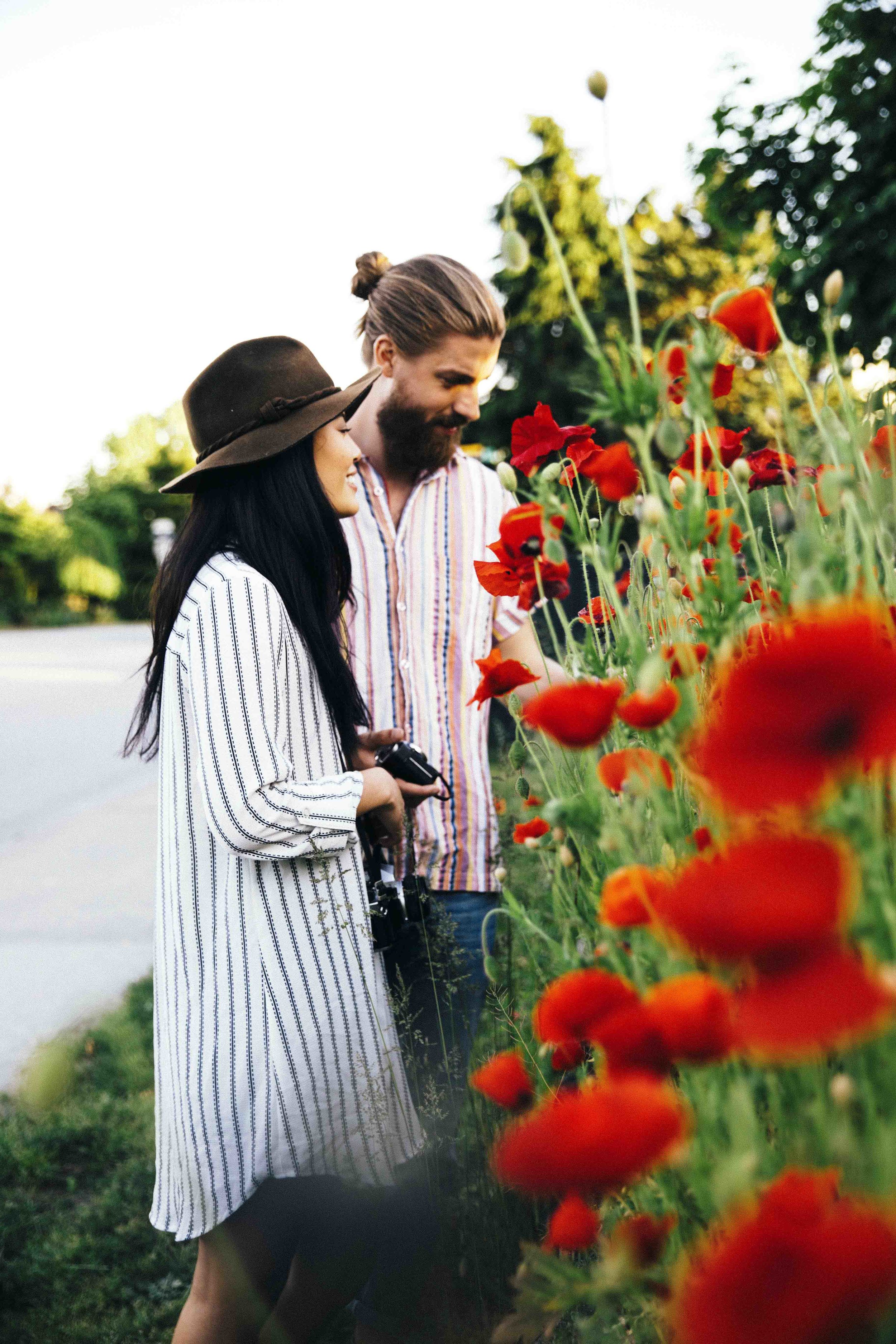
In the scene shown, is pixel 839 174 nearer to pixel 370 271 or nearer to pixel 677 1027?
pixel 370 271

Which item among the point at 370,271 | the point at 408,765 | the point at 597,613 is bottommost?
the point at 408,765

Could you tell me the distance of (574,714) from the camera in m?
0.62

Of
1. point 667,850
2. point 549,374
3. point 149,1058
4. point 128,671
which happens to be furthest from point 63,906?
point 549,374

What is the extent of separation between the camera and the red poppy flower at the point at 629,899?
1.86ft

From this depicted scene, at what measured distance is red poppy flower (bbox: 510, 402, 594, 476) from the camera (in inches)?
44.3

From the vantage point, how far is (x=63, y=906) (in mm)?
4762

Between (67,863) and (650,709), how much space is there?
5.50 metres

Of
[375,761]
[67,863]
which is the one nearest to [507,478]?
[375,761]

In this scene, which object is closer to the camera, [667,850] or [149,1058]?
[667,850]

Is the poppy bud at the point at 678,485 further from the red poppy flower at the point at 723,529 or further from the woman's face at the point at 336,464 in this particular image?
the woman's face at the point at 336,464

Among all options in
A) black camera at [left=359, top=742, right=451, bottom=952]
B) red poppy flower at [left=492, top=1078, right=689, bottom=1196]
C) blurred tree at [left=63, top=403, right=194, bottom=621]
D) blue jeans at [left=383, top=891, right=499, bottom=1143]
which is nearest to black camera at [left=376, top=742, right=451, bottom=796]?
black camera at [left=359, top=742, right=451, bottom=952]

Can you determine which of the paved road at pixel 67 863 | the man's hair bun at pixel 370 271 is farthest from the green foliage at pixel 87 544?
the man's hair bun at pixel 370 271

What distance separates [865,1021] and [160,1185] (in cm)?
144

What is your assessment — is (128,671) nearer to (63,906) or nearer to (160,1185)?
(63,906)
